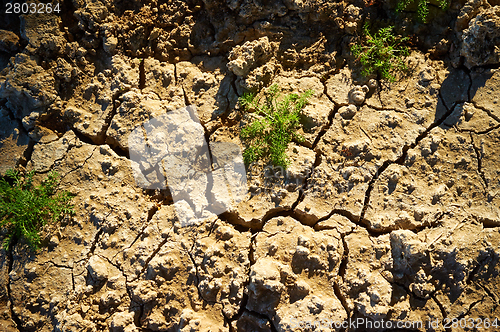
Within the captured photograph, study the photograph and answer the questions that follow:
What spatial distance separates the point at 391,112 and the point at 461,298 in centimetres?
164

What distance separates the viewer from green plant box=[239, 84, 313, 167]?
2.91 metres

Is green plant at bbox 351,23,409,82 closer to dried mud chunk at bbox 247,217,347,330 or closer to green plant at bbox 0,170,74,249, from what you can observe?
dried mud chunk at bbox 247,217,347,330

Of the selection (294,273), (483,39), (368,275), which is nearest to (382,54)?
(483,39)

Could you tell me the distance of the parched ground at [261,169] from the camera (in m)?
2.55

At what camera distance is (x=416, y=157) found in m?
2.82

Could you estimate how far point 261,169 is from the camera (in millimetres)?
2906

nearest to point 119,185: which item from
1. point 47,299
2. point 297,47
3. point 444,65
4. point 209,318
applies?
point 47,299

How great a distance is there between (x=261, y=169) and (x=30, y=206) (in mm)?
2111

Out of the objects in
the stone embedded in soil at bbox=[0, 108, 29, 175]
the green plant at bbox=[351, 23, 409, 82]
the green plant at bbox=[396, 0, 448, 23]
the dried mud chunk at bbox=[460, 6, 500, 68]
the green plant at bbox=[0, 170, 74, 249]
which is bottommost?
the green plant at bbox=[0, 170, 74, 249]

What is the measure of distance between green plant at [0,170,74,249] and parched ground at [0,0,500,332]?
0.31 ft

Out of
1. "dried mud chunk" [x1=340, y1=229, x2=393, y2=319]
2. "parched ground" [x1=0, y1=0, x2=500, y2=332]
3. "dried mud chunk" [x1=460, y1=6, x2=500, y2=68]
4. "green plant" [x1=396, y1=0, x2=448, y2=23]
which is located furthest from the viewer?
"green plant" [x1=396, y1=0, x2=448, y2=23]

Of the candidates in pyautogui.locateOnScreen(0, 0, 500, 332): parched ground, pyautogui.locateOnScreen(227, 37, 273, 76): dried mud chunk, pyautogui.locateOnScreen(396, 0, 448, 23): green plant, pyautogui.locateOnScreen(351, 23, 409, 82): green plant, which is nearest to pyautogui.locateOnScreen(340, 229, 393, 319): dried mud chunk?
pyautogui.locateOnScreen(0, 0, 500, 332): parched ground

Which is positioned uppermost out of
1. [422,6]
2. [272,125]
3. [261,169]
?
[422,6]

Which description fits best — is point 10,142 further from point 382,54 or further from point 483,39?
point 483,39
